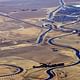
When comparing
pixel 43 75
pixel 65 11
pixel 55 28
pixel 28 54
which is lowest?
pixel 43 75

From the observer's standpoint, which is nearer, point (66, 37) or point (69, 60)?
point (69, 60)

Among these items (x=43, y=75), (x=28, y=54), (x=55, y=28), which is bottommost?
(x=43, y=75)

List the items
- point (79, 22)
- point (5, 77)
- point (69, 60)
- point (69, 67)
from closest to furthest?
point (5, 77)
point (69, 67)
point (69, 60)
point (79, 22)

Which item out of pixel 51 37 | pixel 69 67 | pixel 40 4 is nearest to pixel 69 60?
pixel 69 67

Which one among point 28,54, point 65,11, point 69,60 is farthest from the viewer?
point 65,11

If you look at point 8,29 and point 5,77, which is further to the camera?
point 8,29

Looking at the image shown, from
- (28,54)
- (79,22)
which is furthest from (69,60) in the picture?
(79,22)

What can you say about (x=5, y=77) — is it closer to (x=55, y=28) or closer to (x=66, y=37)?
(x=66, y=37)

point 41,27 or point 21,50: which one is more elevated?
point 41,27

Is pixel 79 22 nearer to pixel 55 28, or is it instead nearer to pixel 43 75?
pixel 55 28
